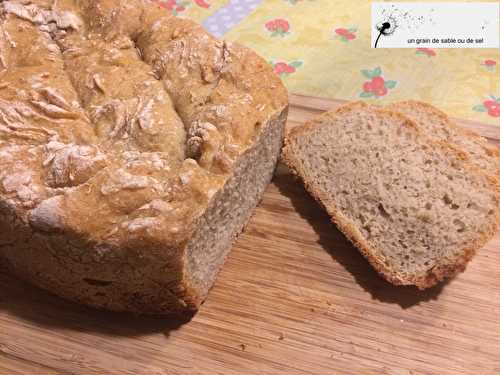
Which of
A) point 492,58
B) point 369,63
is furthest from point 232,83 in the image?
point 492,58

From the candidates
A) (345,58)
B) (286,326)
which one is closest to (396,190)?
(286,326)

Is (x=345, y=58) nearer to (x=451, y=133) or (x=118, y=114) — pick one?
(x=451, y=133)

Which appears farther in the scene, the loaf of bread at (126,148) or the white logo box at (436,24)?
the white logo box at (436,24)

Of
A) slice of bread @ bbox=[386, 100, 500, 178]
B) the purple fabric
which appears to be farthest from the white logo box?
slice of bread @ bbox=[386, 100, 500, 178]

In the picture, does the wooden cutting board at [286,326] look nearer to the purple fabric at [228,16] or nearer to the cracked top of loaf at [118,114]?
the cracked top of loaf at [118,114]

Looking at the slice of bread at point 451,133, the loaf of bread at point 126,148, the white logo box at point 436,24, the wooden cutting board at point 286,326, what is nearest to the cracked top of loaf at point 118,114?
the loaf of bread at point 126,148
